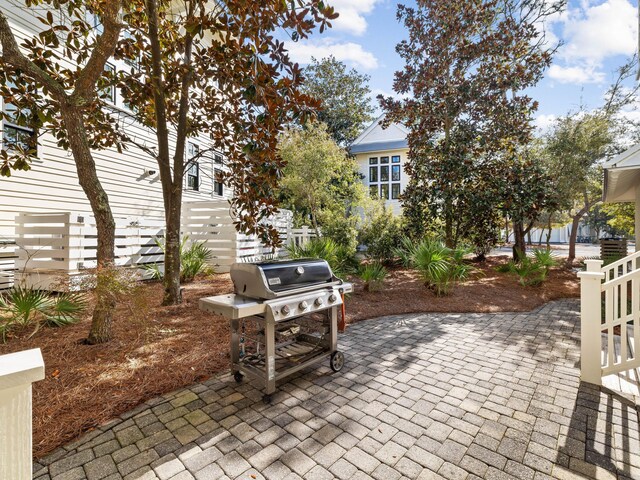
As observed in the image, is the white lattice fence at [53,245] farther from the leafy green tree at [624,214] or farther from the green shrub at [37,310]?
the leafy green tree at [624,214]

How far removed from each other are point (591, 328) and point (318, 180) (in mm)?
8148

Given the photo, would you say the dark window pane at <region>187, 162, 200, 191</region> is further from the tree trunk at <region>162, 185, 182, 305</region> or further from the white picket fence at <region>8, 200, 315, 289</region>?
the tree trunk at <region>162, 185, 182, 305</region>

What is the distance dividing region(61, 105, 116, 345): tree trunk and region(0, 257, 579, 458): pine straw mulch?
0.79ft

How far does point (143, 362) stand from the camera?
3.33m

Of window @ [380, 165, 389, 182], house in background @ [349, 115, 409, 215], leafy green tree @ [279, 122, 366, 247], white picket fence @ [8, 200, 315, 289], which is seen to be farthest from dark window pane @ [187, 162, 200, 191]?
window @ [380, 165, 389, 182]

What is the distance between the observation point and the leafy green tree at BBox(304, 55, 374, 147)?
20.9 m

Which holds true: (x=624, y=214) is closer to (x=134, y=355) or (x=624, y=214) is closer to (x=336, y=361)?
(x=336, y=361)

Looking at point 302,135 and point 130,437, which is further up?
point 302,135

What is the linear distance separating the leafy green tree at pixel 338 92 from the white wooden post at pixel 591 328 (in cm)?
1906

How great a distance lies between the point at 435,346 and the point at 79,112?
17.2ft

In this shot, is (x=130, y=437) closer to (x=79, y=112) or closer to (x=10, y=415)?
(x=10, y=415)

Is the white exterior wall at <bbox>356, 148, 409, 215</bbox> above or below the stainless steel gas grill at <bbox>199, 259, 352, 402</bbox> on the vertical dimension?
above

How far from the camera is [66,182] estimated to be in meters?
7.45

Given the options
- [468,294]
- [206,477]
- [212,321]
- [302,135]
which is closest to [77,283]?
[212,321]
